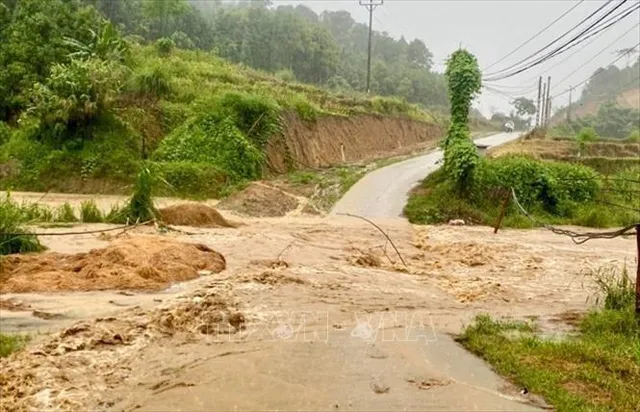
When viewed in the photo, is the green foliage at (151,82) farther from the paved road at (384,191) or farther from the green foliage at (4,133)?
the paved road at (384,191)

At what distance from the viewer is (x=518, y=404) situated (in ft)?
20.5

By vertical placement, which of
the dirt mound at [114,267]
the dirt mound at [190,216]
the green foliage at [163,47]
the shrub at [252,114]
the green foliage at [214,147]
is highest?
the green foliage at [163,47]

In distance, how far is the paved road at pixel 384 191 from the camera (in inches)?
880

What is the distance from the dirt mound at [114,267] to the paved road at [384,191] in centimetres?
999

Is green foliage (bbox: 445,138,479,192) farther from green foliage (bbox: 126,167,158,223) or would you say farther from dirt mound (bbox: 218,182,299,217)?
green foliage (bbox: 126,167,158,223)

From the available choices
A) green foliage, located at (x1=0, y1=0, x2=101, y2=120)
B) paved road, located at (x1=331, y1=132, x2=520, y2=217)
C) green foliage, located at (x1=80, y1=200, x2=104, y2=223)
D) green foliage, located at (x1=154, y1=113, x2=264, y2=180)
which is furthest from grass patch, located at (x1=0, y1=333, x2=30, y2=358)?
green foliage, located at (x1=0, y1=0, x2=101, y2=120)

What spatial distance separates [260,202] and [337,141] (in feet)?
46.2

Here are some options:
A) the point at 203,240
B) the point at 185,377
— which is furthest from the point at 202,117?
the point at 185,377

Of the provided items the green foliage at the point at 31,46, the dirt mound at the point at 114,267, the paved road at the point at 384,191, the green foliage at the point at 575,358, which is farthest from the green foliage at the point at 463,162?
the green foliage at the point at 31,46

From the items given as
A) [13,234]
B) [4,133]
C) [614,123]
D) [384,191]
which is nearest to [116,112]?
[4,133]

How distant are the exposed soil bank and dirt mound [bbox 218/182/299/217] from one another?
4860mm

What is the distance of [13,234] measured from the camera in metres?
11.8

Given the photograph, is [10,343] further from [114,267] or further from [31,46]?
[31,46]

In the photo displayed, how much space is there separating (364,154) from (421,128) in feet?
52.7
